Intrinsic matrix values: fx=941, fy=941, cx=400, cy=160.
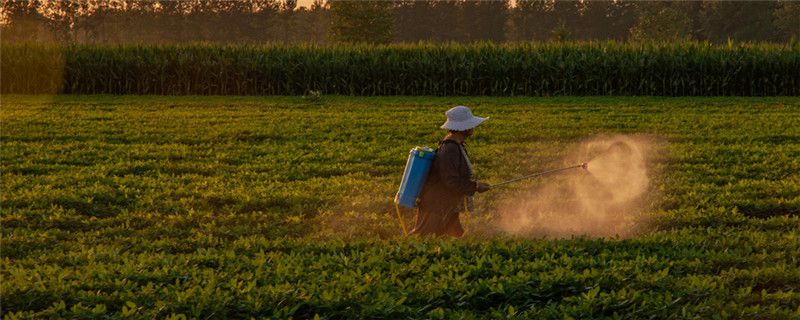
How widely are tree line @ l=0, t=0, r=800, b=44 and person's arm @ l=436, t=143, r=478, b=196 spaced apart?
73848 mm

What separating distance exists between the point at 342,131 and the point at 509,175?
6897mm

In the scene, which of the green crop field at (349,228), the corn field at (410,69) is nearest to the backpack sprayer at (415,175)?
the green crop field at (349,228)

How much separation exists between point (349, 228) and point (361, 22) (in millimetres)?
73697

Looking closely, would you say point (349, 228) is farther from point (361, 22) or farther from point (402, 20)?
point (402, 20)

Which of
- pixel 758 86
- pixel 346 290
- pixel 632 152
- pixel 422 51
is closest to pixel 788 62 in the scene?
pixel 758 86

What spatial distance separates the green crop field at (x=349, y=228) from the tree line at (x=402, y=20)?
63.7 metres

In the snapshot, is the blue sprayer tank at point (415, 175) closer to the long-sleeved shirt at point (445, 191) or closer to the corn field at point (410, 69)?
the long-sleeved shirt at point (445, 191)

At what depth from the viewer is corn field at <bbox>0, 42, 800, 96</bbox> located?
3406cm

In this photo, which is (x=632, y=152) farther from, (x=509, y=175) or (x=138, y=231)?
(x=138, y=231)

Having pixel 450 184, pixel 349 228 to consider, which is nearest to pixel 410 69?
pixel 349 228

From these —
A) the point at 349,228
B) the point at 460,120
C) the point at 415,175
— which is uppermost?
the point at 460,120

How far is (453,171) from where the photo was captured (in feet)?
30.9

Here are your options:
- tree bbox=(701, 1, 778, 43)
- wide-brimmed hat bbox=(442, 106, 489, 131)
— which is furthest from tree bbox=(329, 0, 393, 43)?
wide-brimmed hat bbox=(442, 106, 489, 131)

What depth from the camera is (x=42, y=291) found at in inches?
285
